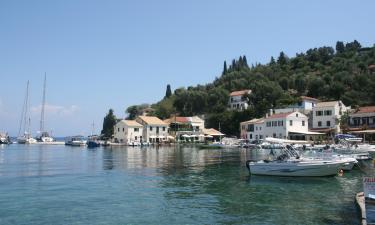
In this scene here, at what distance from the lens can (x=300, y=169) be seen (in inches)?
1299

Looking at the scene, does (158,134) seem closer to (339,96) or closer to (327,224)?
(339,96)

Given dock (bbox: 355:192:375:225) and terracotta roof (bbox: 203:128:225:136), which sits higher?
terracotta roof (bbox: 203:128:225:136)

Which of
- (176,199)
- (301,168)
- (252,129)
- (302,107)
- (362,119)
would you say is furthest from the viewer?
(302,107)

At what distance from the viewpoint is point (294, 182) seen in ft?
102

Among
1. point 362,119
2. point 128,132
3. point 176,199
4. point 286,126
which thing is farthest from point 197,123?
point 176,199

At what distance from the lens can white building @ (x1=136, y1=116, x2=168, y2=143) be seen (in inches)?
4395

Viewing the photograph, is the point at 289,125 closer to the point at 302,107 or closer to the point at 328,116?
the point at 328,116

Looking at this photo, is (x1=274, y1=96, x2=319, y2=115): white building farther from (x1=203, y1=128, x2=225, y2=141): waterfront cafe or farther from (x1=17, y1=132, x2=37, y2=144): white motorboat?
(x1=17, y1=132, x2=37, y2=144): white motorboat

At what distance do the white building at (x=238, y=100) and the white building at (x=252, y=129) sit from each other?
21.0 metres

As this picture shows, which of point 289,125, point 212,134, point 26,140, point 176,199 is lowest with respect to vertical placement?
point 176,199

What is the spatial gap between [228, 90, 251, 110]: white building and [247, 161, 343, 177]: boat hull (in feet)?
303

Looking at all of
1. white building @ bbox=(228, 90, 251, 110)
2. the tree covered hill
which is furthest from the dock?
white building @ bbox=(228, 90, 251, 110)

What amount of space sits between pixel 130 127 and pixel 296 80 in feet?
201

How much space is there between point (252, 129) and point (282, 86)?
3877 centimetres
